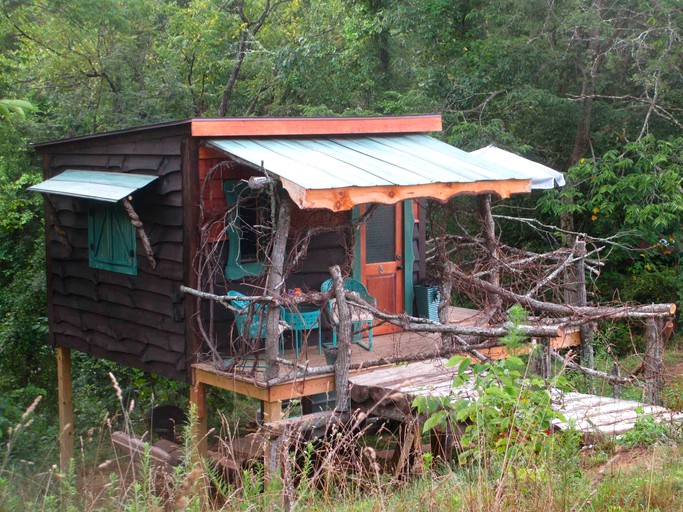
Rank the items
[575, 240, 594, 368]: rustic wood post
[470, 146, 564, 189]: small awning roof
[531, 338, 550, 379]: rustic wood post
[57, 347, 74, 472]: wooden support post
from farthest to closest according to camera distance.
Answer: [57, 347, 74, 472]: wooden support post → [470, 146, 564, 189]: small awning roof → [575, 240, 594, 368]: rustic wood post → [531, 338, 550, 379]: rustic wood post

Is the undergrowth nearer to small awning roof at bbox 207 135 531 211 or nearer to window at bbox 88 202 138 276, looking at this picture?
small awning roof at bbox 207 135 531 211

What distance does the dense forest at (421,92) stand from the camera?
14102 millimetres

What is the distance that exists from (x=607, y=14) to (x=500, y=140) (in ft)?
10.9

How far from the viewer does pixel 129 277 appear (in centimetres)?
929

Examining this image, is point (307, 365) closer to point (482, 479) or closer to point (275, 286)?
point (275, 286)

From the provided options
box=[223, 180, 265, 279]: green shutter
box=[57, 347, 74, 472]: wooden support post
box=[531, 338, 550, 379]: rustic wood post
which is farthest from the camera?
box=[57, 347, 74, 472]: wooden support post

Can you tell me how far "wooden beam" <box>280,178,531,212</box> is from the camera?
6875mm

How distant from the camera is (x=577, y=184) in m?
14.4


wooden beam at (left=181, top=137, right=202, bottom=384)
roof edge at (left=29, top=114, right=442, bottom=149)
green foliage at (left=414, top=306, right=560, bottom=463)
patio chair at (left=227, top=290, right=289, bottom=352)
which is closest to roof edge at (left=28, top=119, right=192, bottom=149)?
roof edge at (left=29, top=114, right=442, bottom=149)

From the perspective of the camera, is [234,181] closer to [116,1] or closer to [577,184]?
[577,184]

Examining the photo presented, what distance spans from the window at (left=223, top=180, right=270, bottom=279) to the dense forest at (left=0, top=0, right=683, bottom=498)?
5242 millimetres

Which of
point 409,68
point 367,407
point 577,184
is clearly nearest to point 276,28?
point 409,68

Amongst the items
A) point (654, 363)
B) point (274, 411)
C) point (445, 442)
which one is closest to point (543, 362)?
point (654, 363)

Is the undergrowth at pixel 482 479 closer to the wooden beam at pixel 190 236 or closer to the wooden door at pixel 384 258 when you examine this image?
the wooden beam at pixel 190 236
